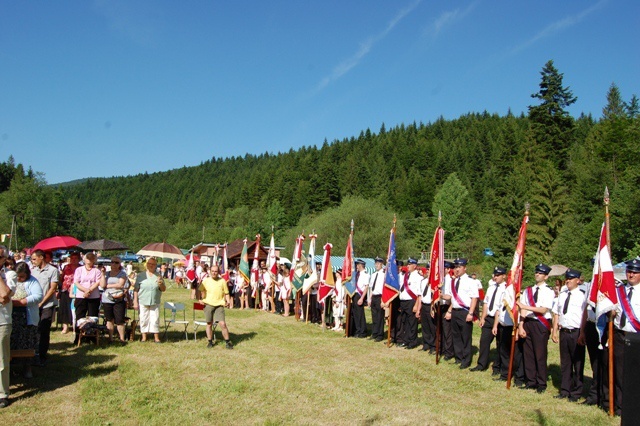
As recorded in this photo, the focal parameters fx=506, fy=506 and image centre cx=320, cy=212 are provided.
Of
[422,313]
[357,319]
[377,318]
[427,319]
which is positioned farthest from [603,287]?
[357,319]

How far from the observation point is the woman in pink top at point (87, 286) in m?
11.3

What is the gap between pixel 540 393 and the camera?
29.5 ft

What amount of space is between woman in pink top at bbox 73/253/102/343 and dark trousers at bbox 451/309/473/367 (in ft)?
26.1

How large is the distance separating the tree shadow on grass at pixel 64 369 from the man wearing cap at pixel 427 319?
7.09 meters

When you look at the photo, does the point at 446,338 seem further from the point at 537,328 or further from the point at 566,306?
the point at 566,306

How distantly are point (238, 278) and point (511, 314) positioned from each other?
1637 cm

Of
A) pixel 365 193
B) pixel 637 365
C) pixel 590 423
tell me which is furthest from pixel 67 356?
pixel 365 193

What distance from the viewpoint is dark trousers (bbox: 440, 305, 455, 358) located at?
11.5m

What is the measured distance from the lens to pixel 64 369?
30.1 ft

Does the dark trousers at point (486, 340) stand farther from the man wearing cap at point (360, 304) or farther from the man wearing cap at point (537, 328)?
the man wearing cap at point (360, 304)

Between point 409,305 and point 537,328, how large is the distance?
4.27 meters

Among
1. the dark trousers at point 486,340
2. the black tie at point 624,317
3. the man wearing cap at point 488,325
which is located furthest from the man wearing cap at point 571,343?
the dark trousers at point 486,340

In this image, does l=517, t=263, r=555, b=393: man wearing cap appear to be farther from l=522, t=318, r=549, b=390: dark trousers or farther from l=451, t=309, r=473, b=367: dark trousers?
l=451, t=309, r=473, b=367: dark trousers

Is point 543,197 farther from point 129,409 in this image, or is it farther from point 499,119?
point 499,119
